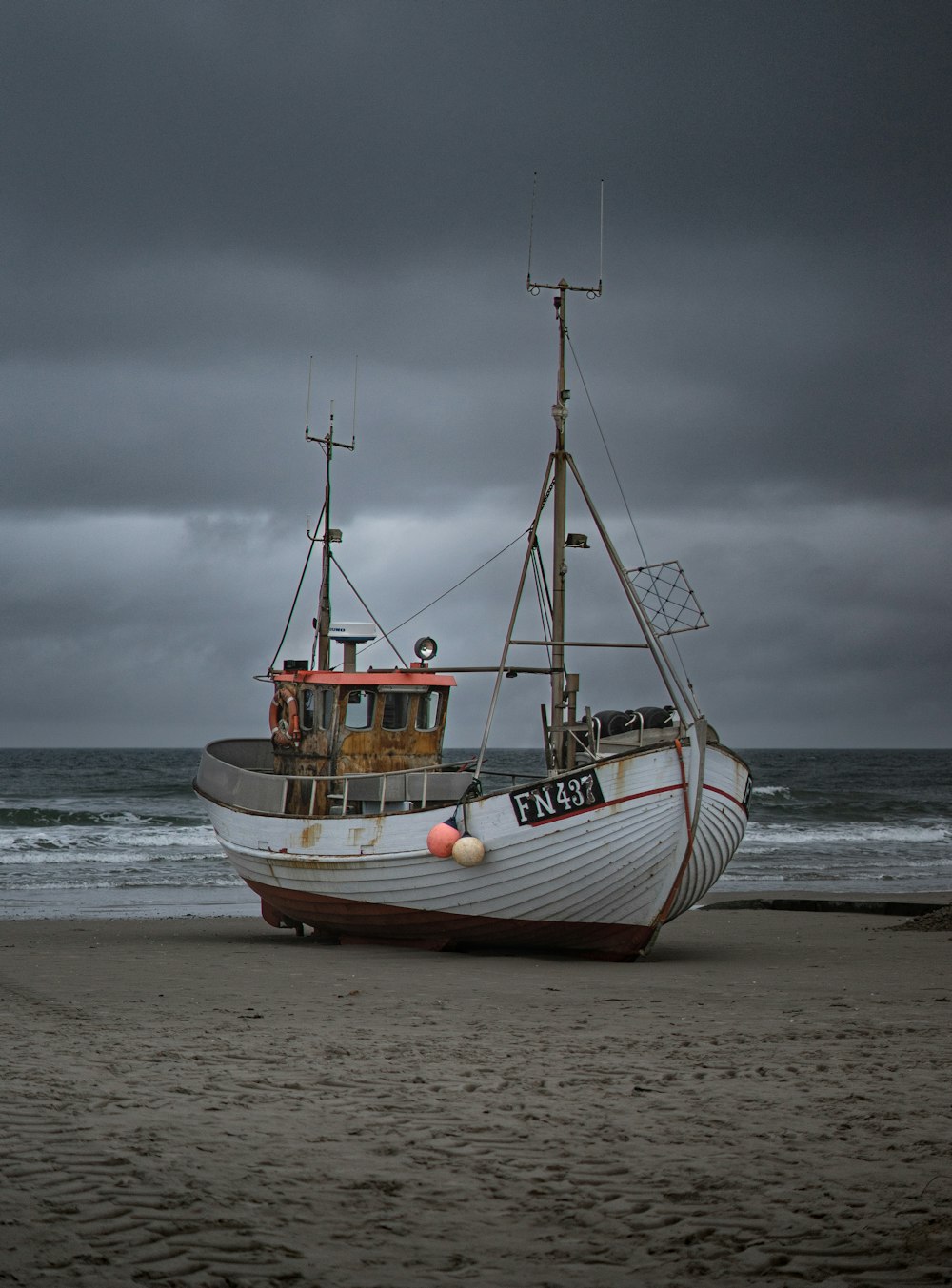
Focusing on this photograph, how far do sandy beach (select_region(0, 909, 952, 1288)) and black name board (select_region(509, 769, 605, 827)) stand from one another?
1947 millimetres

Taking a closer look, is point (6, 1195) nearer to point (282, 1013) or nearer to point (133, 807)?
point (282, 1013)

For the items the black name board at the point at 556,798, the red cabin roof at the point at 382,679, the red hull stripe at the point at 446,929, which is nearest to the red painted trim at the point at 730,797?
the black name board at the point at 556,798

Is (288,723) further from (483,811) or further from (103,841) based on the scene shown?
(103,841)

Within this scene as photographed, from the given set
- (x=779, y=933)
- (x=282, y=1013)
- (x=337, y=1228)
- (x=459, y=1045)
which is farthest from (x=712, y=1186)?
(x=779, y=933)

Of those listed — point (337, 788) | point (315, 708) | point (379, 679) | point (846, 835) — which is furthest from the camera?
point (846, 835)

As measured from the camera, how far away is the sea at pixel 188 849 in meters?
24.6

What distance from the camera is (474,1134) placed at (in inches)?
263

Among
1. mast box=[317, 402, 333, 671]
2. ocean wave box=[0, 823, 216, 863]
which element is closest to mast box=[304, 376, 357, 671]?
mast box=[317, 402, 333, 671]

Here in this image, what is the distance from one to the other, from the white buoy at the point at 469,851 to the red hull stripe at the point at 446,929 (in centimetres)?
89

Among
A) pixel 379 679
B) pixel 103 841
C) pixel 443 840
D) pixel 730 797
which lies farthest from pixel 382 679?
pixel 103 841

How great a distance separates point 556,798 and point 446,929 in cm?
237

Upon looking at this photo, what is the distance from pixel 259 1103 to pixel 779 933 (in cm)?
1252

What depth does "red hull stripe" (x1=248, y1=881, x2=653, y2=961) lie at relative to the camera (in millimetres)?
14305

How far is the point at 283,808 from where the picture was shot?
1688 centimetres
